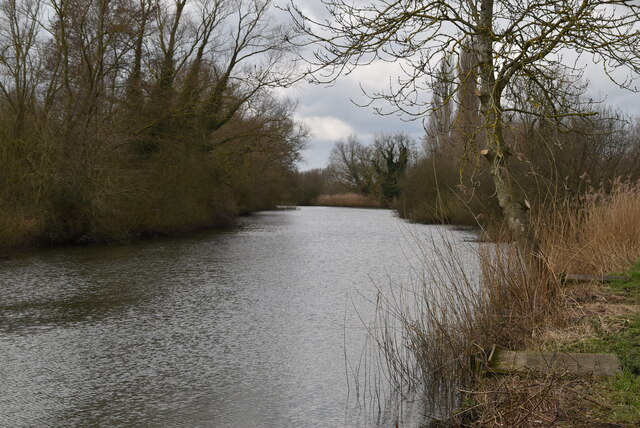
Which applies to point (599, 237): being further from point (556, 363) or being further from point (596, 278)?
point (556, 363)

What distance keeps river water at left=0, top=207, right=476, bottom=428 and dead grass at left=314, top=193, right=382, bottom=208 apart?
42311 mm

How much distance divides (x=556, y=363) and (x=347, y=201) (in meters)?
54.6

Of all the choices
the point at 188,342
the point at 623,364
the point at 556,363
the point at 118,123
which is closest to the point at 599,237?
the point at 623,364

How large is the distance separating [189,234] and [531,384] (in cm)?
2042

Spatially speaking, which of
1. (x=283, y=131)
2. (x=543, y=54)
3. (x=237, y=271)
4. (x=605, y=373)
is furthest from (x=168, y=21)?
(x=605, y=373)

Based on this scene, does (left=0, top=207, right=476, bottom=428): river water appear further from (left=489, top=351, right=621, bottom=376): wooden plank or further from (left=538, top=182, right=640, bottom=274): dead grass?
(left=538, top=182, right=640, bottom=274): dead grass

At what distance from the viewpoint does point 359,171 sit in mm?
62250

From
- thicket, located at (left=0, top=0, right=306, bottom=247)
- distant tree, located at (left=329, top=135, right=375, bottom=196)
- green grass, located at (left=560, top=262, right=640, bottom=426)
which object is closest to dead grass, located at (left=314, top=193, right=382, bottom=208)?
distant tree, located at (left=329, top=135, right=375, bottom=196)

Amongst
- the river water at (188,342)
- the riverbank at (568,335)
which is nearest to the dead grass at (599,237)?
the riverbank at (568,335)

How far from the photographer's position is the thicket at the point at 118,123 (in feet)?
56.4

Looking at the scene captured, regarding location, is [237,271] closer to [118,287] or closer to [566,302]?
[118,287]

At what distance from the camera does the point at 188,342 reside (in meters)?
7.18

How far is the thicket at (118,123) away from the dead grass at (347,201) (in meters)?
30.9

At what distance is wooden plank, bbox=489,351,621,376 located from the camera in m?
4.02
